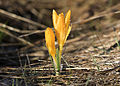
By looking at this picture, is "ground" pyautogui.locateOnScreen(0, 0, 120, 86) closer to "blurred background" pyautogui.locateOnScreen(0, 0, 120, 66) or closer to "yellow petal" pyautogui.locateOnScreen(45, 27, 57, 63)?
"blurred background" pyautogui.locateOnScreen(0, 0, 120, 66)

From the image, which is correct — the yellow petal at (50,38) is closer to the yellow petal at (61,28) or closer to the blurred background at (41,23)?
the yellow petal at (61,28)

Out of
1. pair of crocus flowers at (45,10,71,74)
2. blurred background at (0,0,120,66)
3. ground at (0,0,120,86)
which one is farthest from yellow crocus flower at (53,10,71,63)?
blurred background at (0,0,120,66)

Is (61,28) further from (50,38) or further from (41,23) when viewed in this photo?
(41,23)

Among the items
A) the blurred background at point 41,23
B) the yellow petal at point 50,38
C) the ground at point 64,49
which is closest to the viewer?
the yellow petal at point 50,38

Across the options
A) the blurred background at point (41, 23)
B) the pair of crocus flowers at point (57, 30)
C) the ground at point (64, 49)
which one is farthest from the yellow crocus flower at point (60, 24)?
the blurred background at point (41, 23)

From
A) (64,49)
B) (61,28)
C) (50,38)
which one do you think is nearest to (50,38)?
(50,38)

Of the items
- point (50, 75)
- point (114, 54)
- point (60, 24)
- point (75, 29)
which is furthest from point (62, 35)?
point (75, 29)

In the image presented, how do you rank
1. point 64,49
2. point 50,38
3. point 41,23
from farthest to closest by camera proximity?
point 41,23 < point 64,49 < point 50,38

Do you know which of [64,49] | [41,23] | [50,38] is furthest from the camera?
[41,23]

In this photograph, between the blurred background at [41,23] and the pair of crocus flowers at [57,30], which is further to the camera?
the blurred background at [41,23]
